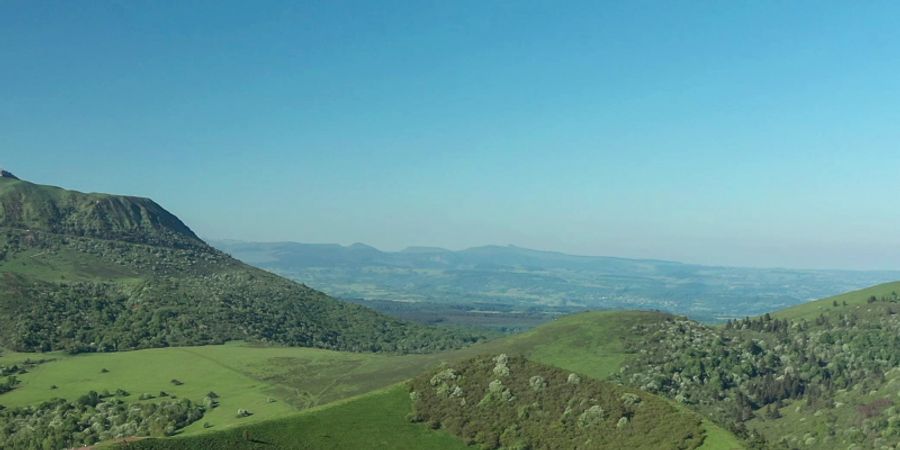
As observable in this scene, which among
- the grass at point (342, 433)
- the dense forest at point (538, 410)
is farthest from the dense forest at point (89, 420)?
the dense forest at point (538, 410)

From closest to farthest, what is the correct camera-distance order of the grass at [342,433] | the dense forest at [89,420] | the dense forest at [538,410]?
the grass at [342,433] → the dense forest at [538,410] → the dense forest at [89,420]

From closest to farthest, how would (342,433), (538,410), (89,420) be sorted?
(342,433)
(538,410)
(89,420)

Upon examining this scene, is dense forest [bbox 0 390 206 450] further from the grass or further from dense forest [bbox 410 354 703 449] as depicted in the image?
dense forest [bbox 410 354 703 449]

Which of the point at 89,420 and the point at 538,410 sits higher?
the point at 538,410

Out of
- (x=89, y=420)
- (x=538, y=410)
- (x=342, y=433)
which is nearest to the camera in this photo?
(x=342, y=433)

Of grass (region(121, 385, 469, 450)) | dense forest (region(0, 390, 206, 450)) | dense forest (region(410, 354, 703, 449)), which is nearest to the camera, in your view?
grass (region(121, 385, 469, 450))

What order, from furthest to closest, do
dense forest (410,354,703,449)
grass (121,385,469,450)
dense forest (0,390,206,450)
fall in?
dense forest (0,390,206,450) → dense forest (410,354,703,449) → grass (121,385,469,450)

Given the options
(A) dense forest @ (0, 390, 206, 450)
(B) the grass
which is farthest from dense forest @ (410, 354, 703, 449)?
(A) dense forest @ (0, 390, 206, 450)

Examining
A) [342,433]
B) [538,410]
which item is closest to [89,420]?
[342,433]

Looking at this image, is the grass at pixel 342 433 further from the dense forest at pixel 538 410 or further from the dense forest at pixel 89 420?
the dense forest at pixel 89 420

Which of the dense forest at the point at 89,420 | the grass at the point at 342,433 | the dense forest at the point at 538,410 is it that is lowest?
the dense forest at the point at 89,420

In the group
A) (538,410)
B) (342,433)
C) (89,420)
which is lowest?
(89,420)

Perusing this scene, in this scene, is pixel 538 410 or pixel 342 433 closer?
pixel 342 433

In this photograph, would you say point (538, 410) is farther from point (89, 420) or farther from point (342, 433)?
point (89, 420)
